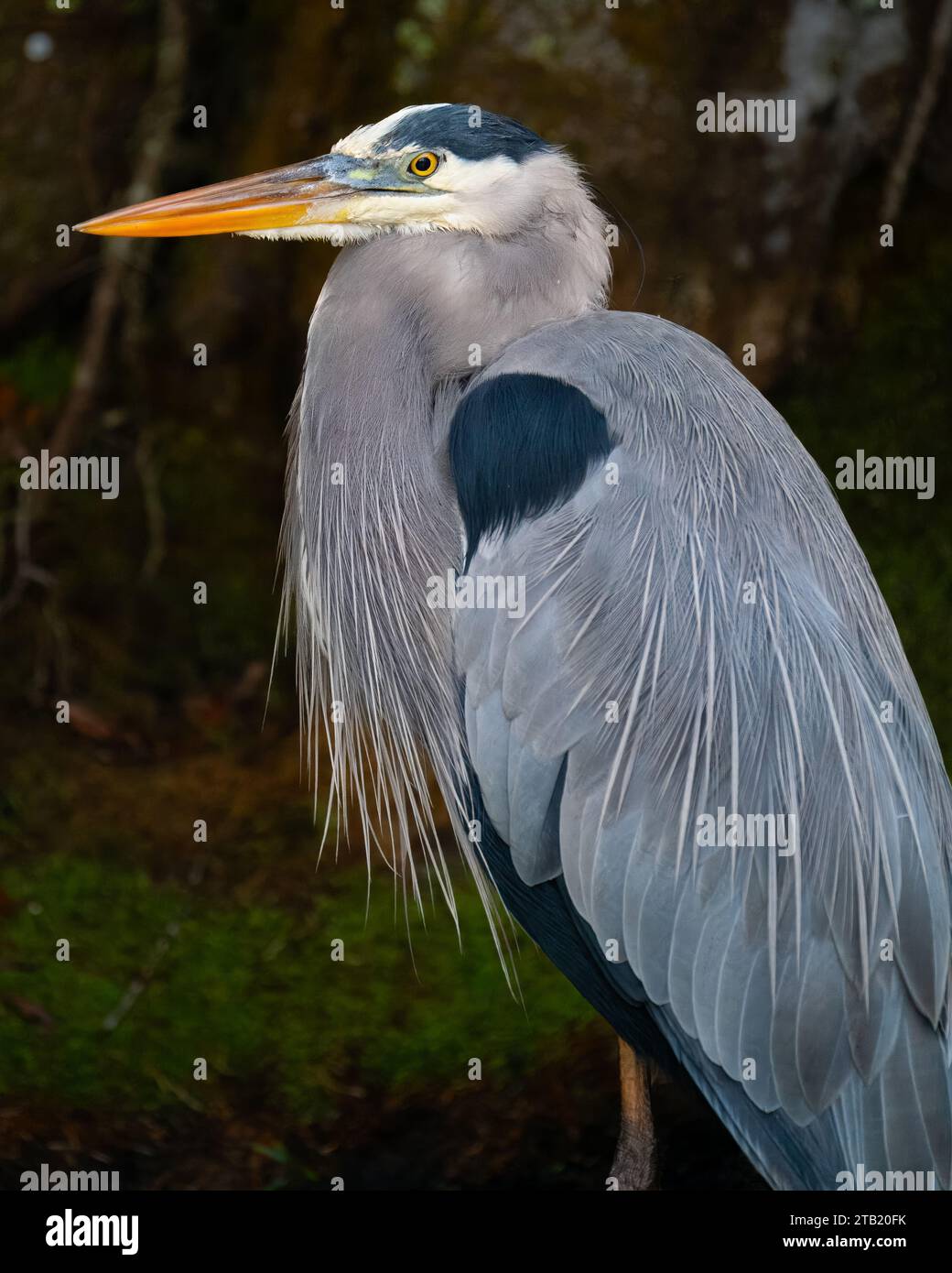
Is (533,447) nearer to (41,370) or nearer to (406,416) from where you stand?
(406,416)

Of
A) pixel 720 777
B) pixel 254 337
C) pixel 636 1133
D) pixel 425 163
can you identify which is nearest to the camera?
pixel 720 777

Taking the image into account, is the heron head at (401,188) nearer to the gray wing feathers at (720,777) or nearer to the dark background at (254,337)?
the gray wing feathers at (720,777)

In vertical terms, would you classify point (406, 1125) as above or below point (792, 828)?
below

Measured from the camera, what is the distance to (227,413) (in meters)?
3.87

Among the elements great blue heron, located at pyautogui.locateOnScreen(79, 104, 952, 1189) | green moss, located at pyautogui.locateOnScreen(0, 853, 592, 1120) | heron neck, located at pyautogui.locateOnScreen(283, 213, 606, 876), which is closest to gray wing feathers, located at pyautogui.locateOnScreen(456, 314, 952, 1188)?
great blue heron, located at pyautogui.locateOnScreen(79, 104, 952, 1189)

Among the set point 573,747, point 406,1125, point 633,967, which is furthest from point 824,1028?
point 406,1125

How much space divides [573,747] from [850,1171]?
0.64 metres

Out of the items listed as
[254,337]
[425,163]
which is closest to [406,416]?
[425,163]

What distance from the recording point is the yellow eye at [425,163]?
200 centimetres

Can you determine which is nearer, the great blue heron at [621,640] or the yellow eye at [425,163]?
the great blue heron at [621,640]

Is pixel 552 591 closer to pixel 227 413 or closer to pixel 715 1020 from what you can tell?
pixel 715 1020

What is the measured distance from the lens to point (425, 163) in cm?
201

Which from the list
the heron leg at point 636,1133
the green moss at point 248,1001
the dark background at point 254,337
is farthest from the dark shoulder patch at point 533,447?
the dark background at point 254,337

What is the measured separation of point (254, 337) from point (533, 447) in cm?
207
